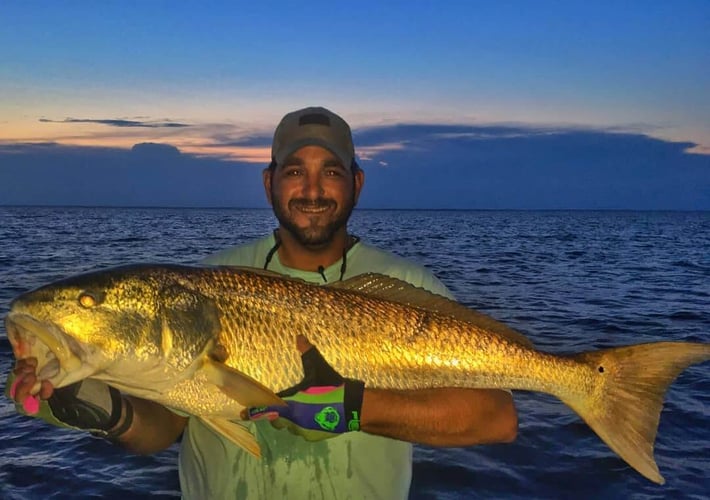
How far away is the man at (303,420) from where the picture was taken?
3.31 meters

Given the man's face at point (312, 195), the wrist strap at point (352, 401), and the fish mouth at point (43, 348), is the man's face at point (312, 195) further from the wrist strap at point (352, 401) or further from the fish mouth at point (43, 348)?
the fish mouth at point (43, 348)

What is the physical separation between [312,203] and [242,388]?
136 centimetres

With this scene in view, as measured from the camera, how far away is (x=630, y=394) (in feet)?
11.7

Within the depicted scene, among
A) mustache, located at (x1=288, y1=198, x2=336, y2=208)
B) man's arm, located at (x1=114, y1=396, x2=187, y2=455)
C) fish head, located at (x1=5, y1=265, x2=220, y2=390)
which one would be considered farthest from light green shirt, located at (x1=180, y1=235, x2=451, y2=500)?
mustache, located at (x1=288, y1=198, x2=336, y2=208)

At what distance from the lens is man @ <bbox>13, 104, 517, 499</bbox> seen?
3.31 m

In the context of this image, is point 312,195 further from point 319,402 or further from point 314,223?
point 319,402

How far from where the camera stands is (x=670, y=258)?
33594 mm

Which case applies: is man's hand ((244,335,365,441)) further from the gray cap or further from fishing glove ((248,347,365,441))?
the gray cap

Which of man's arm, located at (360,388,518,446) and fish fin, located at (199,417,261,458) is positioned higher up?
man's arm, located at (360,388,518,446)

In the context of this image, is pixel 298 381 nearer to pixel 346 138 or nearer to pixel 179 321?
pixel 179 321

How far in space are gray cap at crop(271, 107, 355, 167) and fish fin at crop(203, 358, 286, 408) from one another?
5.04 ft

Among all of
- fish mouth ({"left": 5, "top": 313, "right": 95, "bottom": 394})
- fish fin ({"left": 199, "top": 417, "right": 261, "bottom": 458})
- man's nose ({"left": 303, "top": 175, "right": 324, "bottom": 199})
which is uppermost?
man's nose ({"left": 303, "top": 175, "right": 324, "bottom": 199})

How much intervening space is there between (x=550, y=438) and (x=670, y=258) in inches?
1149

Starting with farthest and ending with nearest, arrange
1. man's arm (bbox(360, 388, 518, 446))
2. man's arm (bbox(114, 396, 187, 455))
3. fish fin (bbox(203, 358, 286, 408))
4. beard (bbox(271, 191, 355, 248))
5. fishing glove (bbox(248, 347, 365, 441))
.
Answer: beard (bbox(271, 191, 355, 248)), man's arm (bbox(114, 396, 187, 455)), man's arm (bbox(360, 388, 518, 446)), fishing glove (bbox(248, 347, 365, 441)), fish fin (bbox(203, 358, 286, 408))
